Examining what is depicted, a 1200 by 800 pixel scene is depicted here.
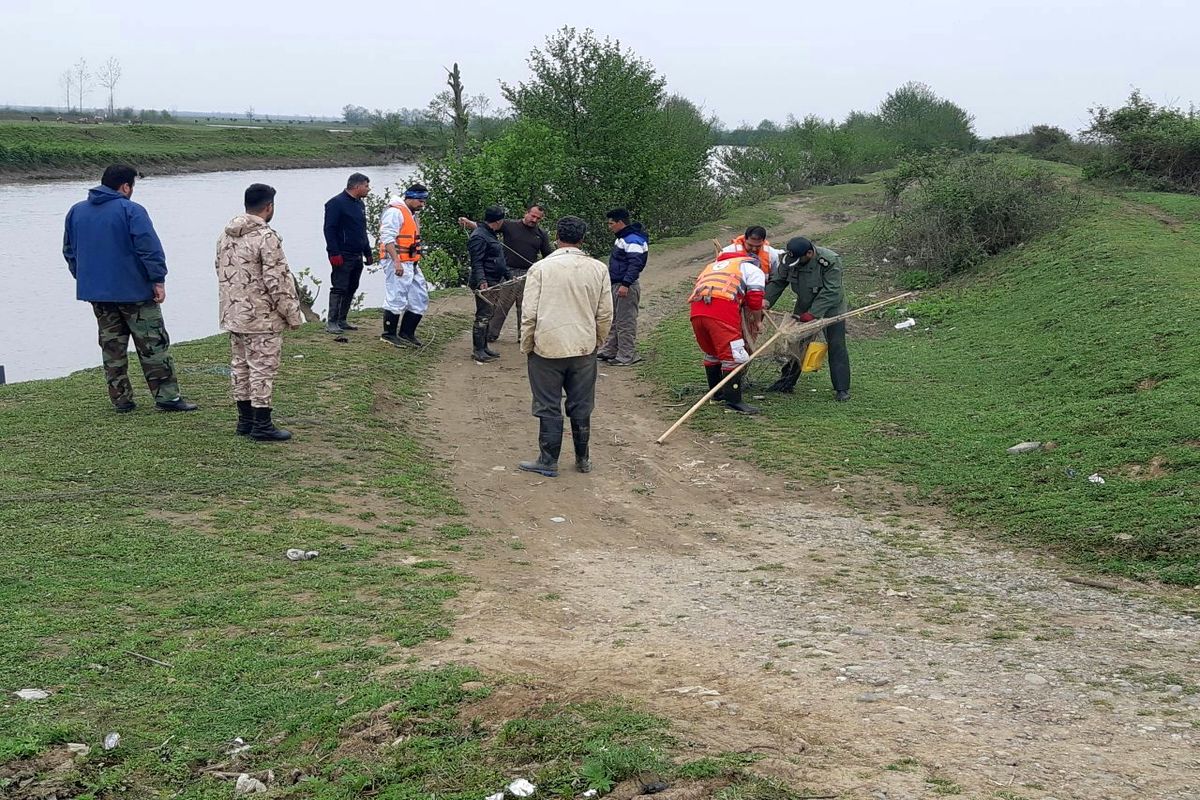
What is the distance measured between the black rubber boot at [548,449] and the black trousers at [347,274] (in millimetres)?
4816

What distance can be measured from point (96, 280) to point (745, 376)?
6.46 meters

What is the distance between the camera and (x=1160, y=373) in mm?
10133

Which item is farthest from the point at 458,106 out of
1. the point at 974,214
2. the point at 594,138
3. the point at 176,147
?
the point at 176,147

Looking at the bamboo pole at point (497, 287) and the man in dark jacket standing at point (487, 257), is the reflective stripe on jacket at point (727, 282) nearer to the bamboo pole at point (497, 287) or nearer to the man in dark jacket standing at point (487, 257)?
the bamboo pole at point (497, 287)

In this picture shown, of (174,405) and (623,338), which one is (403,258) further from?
(174,405)

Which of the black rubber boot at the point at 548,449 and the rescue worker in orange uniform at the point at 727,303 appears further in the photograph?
the rescue worker in orange uniform at the point at 727,303

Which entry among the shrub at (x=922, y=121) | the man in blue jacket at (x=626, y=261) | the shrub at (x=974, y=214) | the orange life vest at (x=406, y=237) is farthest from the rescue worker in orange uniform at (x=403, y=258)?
the shrub at (x=922, y=121)

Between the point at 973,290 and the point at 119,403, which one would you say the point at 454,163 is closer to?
the point at 973,290

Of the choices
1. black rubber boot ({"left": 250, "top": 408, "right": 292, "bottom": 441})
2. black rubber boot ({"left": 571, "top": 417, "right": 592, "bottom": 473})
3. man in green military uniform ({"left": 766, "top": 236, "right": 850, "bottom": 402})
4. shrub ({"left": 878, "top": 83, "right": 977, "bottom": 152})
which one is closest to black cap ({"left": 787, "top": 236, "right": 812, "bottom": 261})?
man in green military uniform ({"left": 766, "top": 236, "right": 850, "bottom": 402})

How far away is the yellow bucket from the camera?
11.1 metres

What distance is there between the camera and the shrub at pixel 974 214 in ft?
60.5

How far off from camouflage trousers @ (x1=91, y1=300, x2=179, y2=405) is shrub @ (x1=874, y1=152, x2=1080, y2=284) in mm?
13160

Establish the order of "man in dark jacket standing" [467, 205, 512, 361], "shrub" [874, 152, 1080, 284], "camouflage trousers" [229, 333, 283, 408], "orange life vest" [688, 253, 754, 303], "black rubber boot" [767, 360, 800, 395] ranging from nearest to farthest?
1. "camouflage trousers" [229, 333, 283, 408]
2. "orange life vest" [688, 253, 754, 303]
3. "black rubber boot" [767, 360, 800, 395]
4. "man in dark jacket standing" [467, 205, 512, 361]
5. "shrub" [874, 152, 1080, 284]

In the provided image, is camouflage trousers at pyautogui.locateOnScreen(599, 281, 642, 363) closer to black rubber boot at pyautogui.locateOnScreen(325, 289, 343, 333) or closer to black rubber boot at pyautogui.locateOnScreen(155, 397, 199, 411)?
black rubber boot at pyautogui.locateOnScreen(325, 289, 343, 333)
